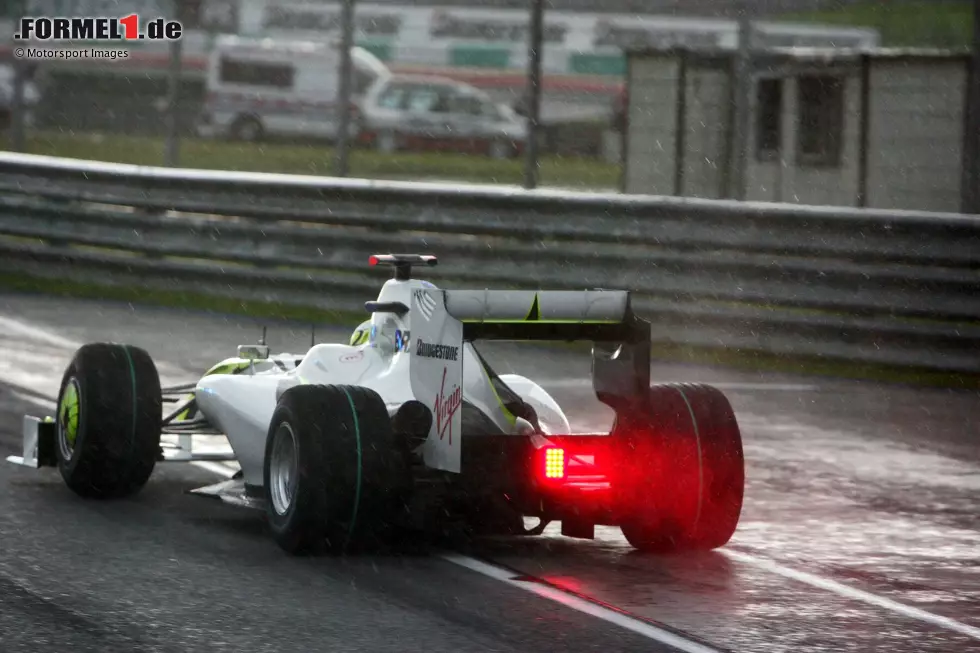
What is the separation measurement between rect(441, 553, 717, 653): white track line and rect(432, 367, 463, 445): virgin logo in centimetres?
50

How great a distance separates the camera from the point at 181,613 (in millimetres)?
7148

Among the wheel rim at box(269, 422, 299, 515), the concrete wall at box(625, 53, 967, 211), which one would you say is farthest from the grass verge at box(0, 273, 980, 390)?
the wheel rim at box(269, 422, 299, 515)

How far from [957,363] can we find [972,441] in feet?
6.87

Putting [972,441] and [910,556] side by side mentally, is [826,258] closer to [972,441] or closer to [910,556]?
[972,441]

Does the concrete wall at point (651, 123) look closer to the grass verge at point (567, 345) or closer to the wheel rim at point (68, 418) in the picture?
the grass verge at point (567, 345)

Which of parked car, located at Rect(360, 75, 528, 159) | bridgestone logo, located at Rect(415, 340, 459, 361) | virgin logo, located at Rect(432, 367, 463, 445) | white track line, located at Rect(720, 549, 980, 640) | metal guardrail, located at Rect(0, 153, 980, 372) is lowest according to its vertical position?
white track line, located at Rect(720, 549, 980, 640)

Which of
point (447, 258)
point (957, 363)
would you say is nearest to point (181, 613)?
point (957, 363)

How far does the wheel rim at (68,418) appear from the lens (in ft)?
31.1

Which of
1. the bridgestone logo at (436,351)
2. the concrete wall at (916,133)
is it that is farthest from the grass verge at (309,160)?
the bridgestone logo at (436,351)

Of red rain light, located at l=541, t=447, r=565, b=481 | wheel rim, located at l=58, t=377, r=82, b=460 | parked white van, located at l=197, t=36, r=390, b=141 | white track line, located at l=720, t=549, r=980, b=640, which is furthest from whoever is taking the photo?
parked white van, located at l=197, t=36, r=390, b=141

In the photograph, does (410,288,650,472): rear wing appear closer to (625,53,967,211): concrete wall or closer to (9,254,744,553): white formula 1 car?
(9,254,744,553): white formula 1 car

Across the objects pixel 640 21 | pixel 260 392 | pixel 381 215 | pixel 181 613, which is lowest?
pixel 181 613

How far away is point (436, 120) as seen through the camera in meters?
39.8

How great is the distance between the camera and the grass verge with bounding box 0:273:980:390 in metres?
14.7
